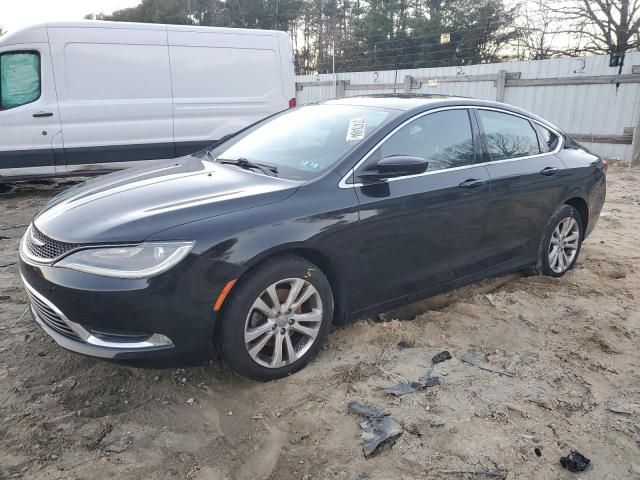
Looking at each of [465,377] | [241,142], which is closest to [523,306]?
[465,377]

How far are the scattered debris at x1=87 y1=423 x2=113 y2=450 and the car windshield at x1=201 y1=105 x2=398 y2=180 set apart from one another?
163cm

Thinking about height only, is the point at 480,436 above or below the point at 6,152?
below

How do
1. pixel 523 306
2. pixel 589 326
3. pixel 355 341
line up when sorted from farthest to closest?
pixel 523 306 < pixel 589 326 < pixel 355 341

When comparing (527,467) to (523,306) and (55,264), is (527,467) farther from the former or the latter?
(55,264)

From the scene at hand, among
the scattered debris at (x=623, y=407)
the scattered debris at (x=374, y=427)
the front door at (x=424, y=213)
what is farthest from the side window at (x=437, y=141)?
the scattered debris at (x=623, y=407)

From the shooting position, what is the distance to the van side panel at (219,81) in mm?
7969

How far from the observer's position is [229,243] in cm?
262

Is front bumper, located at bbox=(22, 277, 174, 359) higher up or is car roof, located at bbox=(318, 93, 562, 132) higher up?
car roof, located at bbox=(318, 93, 562, 132)

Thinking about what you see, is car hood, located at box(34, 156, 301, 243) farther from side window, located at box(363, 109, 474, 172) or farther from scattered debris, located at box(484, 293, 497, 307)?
scattered debris, located at box(484, 293, 497, 307)

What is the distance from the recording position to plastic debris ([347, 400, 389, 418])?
2.64 metres

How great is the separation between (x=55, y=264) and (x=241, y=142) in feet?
5.71

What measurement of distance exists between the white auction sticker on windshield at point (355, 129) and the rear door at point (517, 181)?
103cm

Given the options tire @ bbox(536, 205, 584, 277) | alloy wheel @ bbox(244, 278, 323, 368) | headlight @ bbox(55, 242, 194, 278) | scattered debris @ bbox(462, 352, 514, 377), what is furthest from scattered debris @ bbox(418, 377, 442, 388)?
tire @ bbox(536, 205, 584, 277)

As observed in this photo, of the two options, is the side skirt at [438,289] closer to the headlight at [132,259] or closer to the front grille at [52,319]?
the headlight at [132,259]
